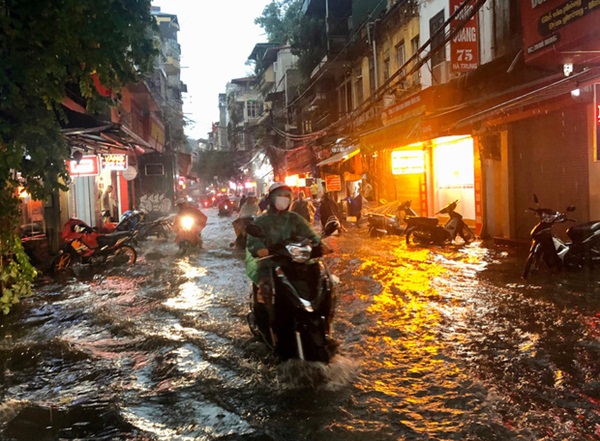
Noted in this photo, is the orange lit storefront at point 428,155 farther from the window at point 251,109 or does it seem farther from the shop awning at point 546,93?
the window at point 251,109

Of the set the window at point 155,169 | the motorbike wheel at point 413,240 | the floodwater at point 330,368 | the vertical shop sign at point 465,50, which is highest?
the vertical shop sign at point 465,50

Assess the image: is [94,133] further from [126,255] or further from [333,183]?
[333,183]

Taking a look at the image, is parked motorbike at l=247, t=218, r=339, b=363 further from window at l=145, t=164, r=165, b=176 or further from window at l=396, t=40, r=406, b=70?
window at l=145, t=164, r=165, b=176

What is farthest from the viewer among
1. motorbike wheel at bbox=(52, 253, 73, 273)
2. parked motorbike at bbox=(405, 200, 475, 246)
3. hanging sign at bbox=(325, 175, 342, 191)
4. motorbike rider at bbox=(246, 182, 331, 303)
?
hanging sign at bbox=(325, 175, 342, 191)

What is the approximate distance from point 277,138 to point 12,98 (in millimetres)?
41645

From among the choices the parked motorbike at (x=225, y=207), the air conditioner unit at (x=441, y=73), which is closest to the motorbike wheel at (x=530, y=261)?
the air conditioner unit at (x=441, y=73)

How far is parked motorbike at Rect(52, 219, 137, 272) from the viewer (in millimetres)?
12190

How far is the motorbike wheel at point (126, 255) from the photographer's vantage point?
44.4 feet

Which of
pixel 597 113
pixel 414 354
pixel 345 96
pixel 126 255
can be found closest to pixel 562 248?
pixel 597 113

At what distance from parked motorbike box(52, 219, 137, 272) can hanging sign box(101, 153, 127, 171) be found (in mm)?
6053

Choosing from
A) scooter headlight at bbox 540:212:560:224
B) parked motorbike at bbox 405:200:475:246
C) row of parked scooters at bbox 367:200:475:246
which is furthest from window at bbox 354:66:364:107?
scooter headlight at bbox 540:212:560:224

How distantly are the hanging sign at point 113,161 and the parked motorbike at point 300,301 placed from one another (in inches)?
609

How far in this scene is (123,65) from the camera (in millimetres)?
6895

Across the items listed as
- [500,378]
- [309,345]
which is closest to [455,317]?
[500,378]
